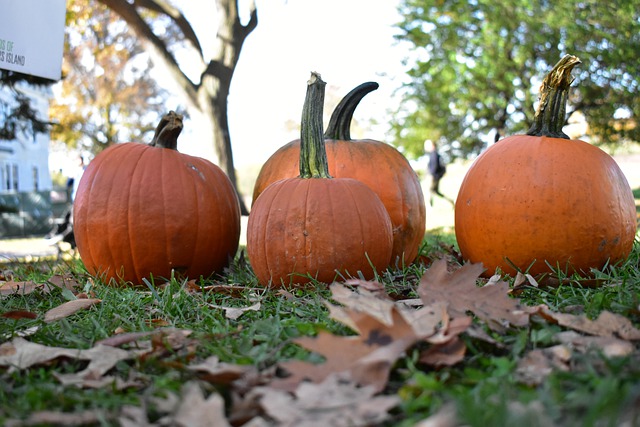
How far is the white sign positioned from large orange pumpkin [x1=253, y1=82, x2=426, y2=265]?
1.71 m

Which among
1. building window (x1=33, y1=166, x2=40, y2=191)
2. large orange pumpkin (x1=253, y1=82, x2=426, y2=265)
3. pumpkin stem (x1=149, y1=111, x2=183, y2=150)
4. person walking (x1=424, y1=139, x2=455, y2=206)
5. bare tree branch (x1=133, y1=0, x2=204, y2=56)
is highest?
bare tree branch (x1=133, y1=0, x2=204, y2=56)

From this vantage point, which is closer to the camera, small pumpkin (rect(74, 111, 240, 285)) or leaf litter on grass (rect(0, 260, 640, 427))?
leaf litter on grass (rect(0, 260, 640, 427))

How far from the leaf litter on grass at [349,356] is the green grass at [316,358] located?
0.12ft

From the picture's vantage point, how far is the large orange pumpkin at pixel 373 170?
10.5 feet

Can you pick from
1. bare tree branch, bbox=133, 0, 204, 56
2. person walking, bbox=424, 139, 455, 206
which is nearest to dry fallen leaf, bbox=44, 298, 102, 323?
bare tree branch, bbox=133, 0, 204, 56

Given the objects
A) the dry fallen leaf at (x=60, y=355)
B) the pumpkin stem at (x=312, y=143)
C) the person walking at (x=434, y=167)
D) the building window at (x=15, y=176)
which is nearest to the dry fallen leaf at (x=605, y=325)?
the dry fallen leaf at (x=60, y=355)

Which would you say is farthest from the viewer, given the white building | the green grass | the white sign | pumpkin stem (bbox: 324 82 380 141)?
the white building

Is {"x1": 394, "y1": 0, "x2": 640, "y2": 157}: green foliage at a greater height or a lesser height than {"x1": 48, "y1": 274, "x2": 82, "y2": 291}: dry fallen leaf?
greater

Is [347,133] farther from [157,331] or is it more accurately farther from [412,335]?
[412,335]

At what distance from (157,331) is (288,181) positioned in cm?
115

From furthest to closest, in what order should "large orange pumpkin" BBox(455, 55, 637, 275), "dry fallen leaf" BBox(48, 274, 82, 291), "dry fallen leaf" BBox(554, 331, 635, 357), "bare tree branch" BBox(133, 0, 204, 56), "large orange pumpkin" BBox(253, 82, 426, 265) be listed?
"bare tree branch" BBox(133, 0, 204, 56) → "large orange pumpkin" BBox(253, 82, 426, 265) → "dry fallen leaf" BBox(48, 274, 82, 291) → "large orange pumpkin" BBox(455, 55, 637, 275) → "dry fallen leaf" BBox(554, 331, 635, 357)

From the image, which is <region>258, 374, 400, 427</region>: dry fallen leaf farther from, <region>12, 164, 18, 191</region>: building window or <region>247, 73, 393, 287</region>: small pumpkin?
<region>12, 164, 18, 191</region>: building window

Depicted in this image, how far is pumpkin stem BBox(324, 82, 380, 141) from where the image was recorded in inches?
133

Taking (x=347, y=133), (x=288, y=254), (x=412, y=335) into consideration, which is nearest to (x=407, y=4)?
(x=347, y=133)
